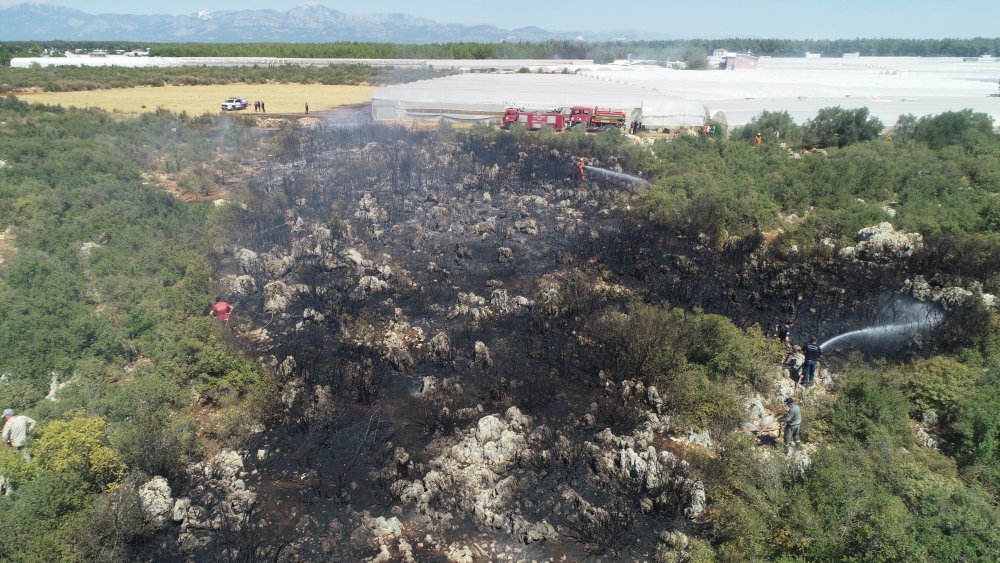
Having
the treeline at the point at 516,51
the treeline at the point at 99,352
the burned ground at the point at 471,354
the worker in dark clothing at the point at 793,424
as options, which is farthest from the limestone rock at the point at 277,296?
the treeline at the point at 516,51

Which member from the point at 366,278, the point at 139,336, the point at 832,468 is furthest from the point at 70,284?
the point at 832,468

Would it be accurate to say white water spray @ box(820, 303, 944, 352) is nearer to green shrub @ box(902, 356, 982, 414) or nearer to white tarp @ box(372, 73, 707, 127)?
green shrub @ box(902, 356, 982, 414)

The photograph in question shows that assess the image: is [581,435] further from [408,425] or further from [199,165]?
[199,165]

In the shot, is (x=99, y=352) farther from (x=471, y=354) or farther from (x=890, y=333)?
(x=890, y=333)

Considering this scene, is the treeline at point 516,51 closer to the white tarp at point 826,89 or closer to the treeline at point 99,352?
the white tarp at point 826,89

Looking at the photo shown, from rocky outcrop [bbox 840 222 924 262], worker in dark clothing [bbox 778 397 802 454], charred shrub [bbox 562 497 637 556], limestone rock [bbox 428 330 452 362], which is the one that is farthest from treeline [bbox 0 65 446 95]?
charred shrub [bbox 562 497 637 556]

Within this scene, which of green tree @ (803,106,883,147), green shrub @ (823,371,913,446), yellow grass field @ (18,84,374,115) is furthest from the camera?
yellow grass field @ (18,84,374,115)
